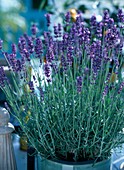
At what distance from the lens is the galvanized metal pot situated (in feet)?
3.74

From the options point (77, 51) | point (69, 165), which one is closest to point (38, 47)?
point (77, 51)

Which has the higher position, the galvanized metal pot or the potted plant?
the potted plant

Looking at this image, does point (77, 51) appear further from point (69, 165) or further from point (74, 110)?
point (69, 165)

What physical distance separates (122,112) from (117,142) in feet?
0.30

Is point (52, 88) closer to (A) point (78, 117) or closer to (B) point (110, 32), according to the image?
(A) point (78, 117)

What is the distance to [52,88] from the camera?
1225mm

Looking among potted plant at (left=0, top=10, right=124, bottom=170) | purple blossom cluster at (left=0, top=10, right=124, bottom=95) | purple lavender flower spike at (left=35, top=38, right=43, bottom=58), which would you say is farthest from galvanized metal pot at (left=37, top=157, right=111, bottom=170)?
purple lavender flower spike at (left=35, top=38, right=43, bottom=58)

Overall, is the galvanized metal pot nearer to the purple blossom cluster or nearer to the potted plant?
the potted plant

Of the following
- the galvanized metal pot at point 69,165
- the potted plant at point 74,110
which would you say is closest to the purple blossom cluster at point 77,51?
the potted plant at point 74,110

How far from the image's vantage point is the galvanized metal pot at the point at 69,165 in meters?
1.14

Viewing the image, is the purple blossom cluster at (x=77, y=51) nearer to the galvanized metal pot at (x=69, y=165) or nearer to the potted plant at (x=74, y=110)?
the potted plant at (x=74, y=110)

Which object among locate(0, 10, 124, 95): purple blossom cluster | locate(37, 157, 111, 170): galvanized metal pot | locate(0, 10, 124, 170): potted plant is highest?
locate(0, 10, 124, 95): purple blossom cluster

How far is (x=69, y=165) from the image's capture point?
3.72 ft

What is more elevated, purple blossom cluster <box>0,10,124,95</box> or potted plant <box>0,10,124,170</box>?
purple blossom cluster <box>0,10,124,95</box>
